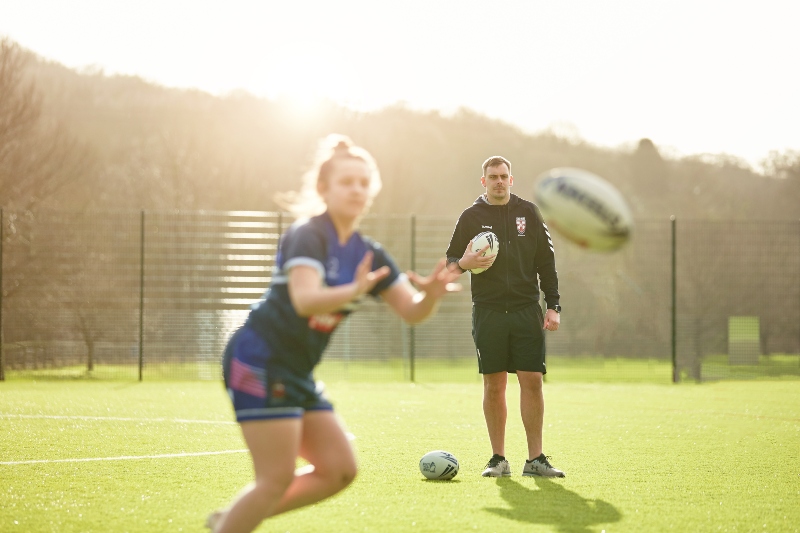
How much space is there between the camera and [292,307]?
412 centimetres

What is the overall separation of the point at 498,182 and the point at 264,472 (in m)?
3.89

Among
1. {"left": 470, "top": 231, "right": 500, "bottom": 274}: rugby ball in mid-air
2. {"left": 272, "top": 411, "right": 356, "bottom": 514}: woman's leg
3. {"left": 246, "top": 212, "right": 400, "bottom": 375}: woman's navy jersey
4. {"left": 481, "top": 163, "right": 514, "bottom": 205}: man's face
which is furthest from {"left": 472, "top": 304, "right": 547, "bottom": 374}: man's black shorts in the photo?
{"left": 246, "top": 212, "right": 400, "bottom": 375}: woman's navy jersey

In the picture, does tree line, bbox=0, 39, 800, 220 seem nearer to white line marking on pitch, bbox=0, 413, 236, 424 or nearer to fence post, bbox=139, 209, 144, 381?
Result: fence post, bbox=139, 209, 144, 381

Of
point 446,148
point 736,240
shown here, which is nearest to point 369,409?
point 736,240

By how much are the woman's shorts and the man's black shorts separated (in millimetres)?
3403

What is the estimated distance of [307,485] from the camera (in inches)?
171

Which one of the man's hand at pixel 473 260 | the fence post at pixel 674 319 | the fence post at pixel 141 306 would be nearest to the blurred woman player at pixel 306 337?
the man's hand at pixel 473 260

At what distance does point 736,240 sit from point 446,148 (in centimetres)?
3897

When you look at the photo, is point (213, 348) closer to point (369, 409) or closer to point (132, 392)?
point (132, 392)

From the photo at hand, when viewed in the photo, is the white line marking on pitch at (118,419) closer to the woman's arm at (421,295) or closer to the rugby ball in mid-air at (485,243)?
the rugby ball in mid-air at (485,243)

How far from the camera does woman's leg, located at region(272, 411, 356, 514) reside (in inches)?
170

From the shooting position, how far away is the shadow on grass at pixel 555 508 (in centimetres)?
536

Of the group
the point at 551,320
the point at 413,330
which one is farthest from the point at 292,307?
the point at 413,330

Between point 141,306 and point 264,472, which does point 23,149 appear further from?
point 264,472
